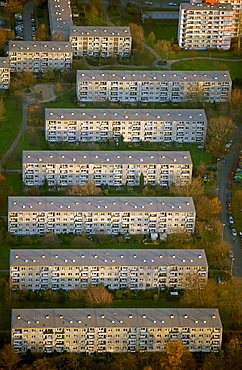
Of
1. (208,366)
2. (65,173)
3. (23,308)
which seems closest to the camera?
(208,366)

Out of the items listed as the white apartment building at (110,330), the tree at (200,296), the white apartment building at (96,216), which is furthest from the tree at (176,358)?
the white apartment building at (96,216)

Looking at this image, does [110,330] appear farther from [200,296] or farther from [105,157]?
[105,157]

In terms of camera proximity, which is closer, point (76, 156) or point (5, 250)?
point (5, 250)

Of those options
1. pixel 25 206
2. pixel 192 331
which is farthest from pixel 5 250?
pixel 192 331

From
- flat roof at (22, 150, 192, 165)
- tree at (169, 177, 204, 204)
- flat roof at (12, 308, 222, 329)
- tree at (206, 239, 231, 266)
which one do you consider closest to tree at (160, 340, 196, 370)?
flat roof at (12, 308, 222, 329)

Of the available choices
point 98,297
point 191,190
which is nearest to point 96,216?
point 191,190

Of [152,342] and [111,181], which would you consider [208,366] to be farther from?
[111,181]

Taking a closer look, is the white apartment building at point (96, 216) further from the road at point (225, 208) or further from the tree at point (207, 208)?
the road at point (225, 208)
